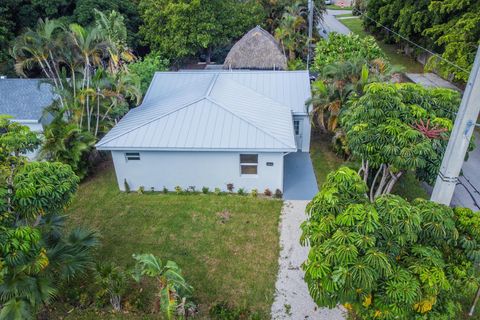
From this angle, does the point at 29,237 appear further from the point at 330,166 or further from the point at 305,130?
the point at 305,130

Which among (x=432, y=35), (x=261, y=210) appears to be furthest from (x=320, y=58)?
(x=261, y=210)

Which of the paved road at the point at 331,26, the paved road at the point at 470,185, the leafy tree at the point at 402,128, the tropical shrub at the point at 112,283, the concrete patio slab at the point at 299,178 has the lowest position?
the concrete patio slab at the point at 299,178

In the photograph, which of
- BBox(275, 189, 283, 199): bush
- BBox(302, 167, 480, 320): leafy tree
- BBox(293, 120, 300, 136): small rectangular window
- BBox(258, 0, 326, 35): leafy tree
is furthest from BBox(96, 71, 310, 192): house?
BBox(258, 0, 326, 35): leafy tree

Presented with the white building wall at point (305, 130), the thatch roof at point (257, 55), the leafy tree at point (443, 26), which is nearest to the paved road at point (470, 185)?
the leafy tree at point (443, 26)

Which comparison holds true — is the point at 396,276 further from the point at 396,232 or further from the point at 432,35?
the point at 432,35

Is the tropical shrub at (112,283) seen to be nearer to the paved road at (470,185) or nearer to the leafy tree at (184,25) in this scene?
the paved road at (470,185)

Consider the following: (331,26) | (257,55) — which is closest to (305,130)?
(257,55)
